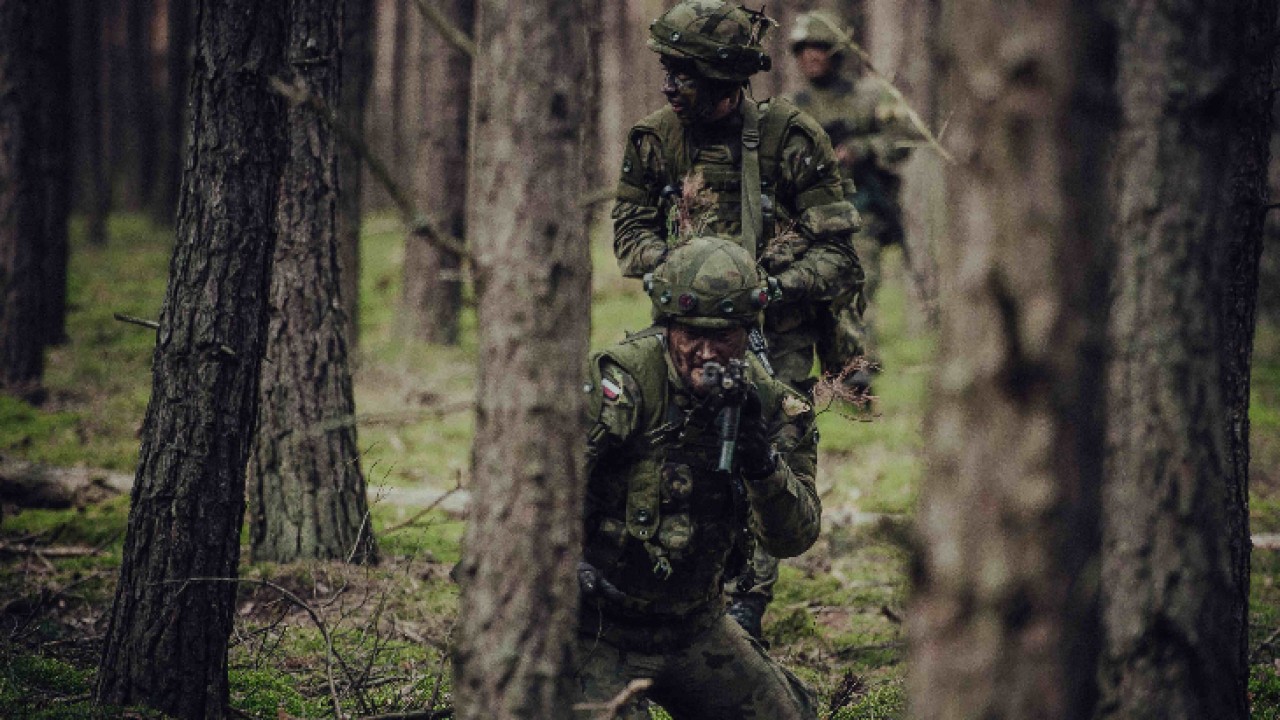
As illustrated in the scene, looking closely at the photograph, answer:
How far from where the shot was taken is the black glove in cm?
395

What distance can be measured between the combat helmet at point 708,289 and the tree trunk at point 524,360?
1.22m

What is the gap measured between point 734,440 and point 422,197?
1060cm

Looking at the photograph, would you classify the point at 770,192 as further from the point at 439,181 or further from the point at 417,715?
the point at 439,181

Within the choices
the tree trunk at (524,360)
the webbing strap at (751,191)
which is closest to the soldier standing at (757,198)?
the webbing strap at (751,191)

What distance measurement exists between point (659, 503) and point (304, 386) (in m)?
2.93

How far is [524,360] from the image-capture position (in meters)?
2.82

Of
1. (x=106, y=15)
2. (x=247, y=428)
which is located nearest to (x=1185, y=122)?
(x=247, y=428)

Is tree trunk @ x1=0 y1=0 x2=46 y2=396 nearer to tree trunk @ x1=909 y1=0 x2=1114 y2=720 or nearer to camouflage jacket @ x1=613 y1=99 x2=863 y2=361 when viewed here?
camouflage jacket @ x1=613 y1=99 x2=863 y2=361

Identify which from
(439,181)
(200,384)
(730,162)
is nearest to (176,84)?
(439,181)

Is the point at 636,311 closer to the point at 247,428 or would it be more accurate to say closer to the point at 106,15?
the point at 247,428

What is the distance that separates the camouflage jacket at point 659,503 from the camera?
407cm

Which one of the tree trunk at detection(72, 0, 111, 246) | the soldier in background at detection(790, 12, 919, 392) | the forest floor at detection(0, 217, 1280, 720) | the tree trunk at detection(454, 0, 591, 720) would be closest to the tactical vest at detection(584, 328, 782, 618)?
the forest floor at detection(0, 217, 1280, 720)

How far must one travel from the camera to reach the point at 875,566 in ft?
24.5

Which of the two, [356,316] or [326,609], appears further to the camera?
[356,316]
